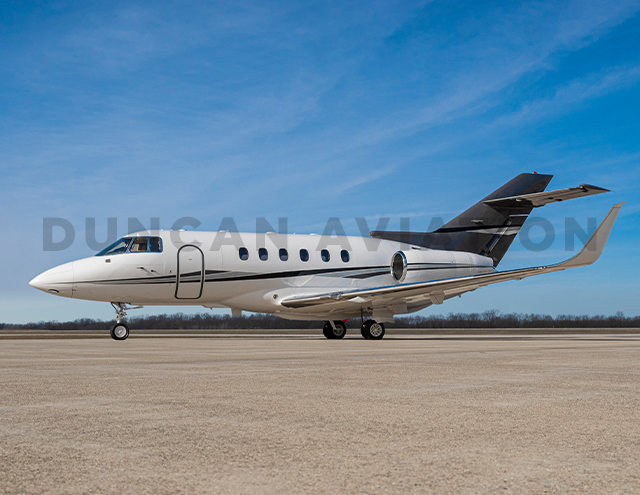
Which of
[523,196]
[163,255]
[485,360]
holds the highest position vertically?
[523,196]

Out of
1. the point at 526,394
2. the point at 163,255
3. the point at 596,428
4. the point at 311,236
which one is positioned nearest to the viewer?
the point at 596,428

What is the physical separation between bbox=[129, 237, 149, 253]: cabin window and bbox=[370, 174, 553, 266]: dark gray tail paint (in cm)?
1071

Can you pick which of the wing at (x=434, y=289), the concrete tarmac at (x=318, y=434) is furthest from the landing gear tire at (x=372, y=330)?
the concrete tarmac at (x=318, y=434)

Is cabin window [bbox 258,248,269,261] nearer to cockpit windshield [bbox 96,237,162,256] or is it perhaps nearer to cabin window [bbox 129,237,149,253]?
cockpit windshield [bbox 96,237,162,256]

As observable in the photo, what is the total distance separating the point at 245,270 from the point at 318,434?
57.1 feet

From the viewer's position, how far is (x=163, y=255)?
19562mm

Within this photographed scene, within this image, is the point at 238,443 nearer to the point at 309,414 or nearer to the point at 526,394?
the point at 309,414

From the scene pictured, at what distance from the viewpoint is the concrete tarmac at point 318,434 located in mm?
2594

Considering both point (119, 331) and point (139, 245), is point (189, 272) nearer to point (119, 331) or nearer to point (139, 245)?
point (139, 245)

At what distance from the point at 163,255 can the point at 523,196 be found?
1447 centimetres

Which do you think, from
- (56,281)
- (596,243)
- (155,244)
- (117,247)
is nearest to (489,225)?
(596,243)

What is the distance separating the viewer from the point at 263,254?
21250mm

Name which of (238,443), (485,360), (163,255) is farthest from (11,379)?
(163,255)

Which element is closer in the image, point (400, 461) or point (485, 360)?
point (400, 461)
